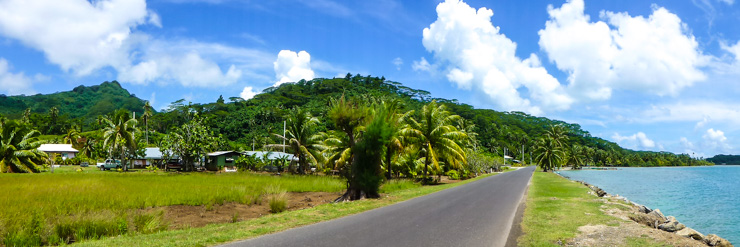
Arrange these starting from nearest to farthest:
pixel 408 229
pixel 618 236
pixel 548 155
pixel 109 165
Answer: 1. pixel 618 236
2. pixel 408 229
3. pixel 109 165
4. pixel 548 155

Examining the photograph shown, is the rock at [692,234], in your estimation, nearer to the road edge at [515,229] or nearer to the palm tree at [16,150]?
the road edge at [515,229]

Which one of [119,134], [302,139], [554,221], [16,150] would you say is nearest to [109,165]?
[119,134]

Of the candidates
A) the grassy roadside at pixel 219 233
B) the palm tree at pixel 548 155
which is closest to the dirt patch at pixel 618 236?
the grassy roadside at pixel 219 233

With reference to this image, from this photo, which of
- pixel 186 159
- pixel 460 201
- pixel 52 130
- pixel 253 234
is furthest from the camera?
pixel 52 130

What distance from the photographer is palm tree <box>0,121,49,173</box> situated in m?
36.5

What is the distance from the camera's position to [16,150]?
37.4 m

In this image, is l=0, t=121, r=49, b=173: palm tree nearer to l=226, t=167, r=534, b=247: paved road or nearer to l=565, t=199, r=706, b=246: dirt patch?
l=226, t=167, r=534, b=247: paved road

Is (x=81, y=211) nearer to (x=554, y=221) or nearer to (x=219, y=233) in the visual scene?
(x=219, y=233)

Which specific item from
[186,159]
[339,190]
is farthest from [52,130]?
[339,190]

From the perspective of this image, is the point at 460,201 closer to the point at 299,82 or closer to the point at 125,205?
the point at 125,205

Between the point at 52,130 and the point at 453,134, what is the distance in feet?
423

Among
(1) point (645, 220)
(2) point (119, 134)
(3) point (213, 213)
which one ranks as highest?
(2) point (119, 134)

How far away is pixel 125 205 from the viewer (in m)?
13.5

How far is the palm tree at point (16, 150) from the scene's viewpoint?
36469 millimetres
